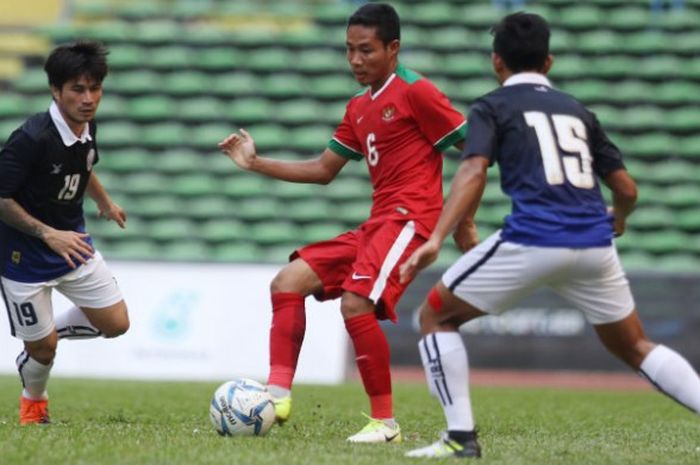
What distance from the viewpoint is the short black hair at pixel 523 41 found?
539cm

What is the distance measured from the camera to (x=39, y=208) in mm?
7172

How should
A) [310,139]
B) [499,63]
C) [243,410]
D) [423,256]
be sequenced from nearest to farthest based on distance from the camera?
1. [423,256]
2. [499,63]
3. [243,410]
4. [310,139]

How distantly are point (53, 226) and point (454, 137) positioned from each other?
2.42 metres

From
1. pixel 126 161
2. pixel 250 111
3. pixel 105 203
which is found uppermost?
pixel 250 111

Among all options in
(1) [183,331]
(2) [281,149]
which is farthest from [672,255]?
(1) [183,331]

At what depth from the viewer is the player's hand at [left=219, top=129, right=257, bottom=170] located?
22.1 ft

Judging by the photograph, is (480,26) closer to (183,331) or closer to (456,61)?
(456,61)

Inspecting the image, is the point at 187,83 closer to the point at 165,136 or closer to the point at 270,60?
the point at 165,136

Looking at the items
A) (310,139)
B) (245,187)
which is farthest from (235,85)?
(245,187)

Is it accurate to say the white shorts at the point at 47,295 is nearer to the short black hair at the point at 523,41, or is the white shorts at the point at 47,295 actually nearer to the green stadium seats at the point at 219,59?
the short black hair at the point at 523,41

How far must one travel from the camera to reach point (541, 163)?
17.5 feet

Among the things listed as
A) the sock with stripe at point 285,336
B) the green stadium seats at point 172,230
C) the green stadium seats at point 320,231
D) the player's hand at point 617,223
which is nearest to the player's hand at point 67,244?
the sock with stripe at point 285,336

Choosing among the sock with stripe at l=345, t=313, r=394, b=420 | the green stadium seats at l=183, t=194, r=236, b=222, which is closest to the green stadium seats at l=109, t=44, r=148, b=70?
the green stadium seats at l=183, t=194, r=236, b=222

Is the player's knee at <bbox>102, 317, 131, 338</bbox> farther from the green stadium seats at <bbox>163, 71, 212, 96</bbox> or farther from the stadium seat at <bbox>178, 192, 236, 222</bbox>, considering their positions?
the green stadium seats at <bbox>163, 71, 212, 96</bbox>
